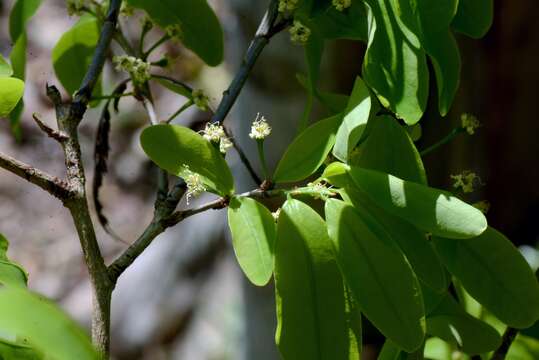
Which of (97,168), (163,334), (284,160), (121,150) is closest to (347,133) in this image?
(284,160)

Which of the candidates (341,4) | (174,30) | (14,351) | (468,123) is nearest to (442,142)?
(468,123)

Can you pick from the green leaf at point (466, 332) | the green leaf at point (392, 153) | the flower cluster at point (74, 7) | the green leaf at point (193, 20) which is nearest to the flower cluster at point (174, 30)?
the green leaf at point (193, 20)

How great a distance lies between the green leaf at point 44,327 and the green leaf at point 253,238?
0.60 feet

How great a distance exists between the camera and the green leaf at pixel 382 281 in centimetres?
43

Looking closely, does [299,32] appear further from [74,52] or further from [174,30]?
[74,52]

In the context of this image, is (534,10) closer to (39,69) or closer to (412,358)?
(412,358)

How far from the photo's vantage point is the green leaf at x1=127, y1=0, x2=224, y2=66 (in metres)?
0.59

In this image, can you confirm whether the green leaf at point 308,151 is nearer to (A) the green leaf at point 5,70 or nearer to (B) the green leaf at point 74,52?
(A) the green leaf at point 5,70

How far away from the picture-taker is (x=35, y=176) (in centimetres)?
46

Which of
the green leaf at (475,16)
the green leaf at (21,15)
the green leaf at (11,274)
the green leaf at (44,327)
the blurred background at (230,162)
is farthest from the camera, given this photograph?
the blurred background at (230,162)

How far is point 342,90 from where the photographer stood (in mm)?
1035

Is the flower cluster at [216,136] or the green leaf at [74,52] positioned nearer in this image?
the flower cluster at [216,136]

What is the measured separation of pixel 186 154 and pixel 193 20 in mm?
179

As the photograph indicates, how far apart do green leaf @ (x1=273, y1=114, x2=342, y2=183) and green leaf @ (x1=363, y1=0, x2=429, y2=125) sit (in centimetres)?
4
